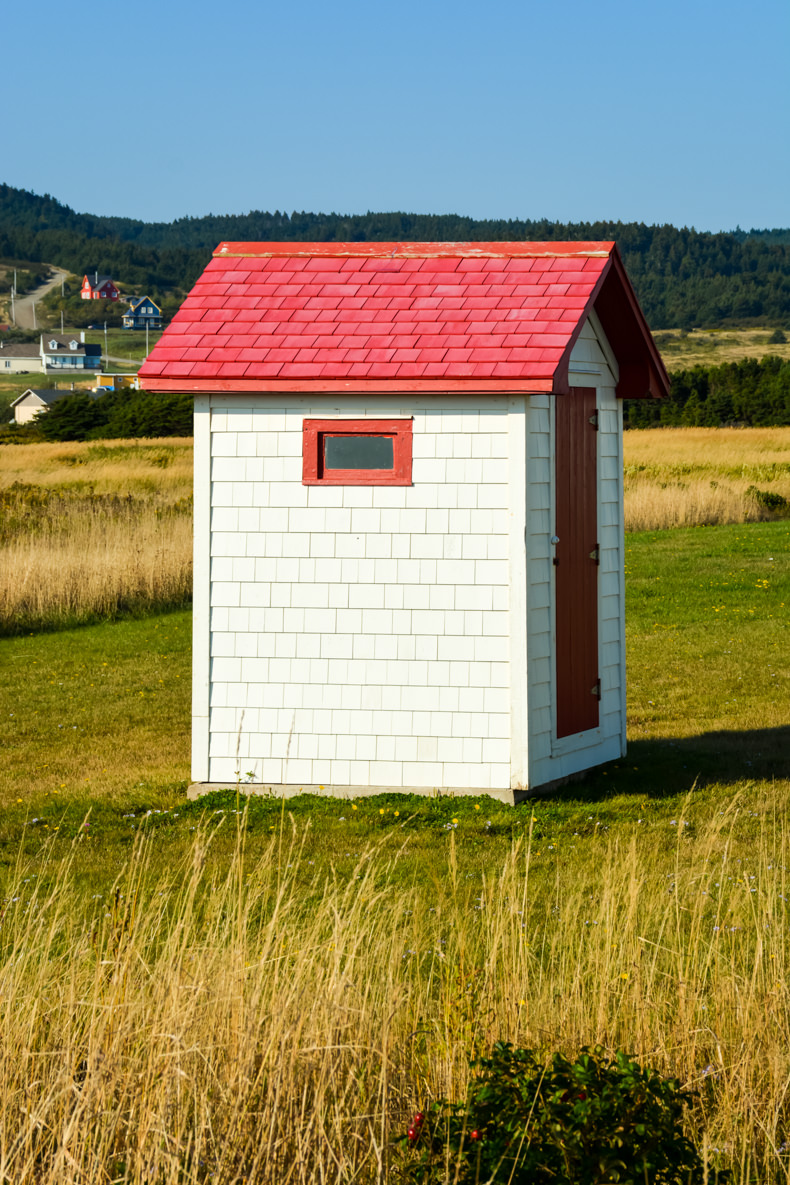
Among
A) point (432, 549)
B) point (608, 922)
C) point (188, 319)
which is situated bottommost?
point (608, 922)

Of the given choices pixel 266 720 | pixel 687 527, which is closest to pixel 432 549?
pixel 266 720

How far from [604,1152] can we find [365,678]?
5.30m

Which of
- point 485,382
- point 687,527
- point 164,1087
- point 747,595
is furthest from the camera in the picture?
point 687,527

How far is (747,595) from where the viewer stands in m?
18.5

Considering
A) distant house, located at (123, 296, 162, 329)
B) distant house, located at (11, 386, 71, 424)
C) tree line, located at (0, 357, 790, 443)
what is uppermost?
distant house, located at (123, 296, 162, 329)

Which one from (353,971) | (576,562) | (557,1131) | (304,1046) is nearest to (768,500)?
Result: (576,562)

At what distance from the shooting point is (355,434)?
27.9ft

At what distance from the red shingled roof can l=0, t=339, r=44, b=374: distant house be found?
174 meters

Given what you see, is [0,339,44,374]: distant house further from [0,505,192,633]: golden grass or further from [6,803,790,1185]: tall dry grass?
[6,803,790,1185]: tall dry grass

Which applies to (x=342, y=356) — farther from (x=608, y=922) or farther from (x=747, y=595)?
(x=747, y=595)

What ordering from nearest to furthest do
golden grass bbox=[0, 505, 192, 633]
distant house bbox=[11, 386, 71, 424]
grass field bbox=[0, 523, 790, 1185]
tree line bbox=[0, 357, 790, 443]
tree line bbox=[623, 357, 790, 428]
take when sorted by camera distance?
1. grass field bbox=[0, 523, 790, 1185]
2. golden grass bbox=[0, 505, 192, 633]
3. tree line bbox=[623, 357, 790, 428]
4. tree line bbox=[0, 357, 790, 443]
5. distant house bbox=[11, 386, 71, 424]

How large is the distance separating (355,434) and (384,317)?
892mm

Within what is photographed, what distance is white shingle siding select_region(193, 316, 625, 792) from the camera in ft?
27.4

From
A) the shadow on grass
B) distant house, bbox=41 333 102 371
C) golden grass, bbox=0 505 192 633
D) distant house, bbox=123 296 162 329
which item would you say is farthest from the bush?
distant house, bbox=123 296 162 329
